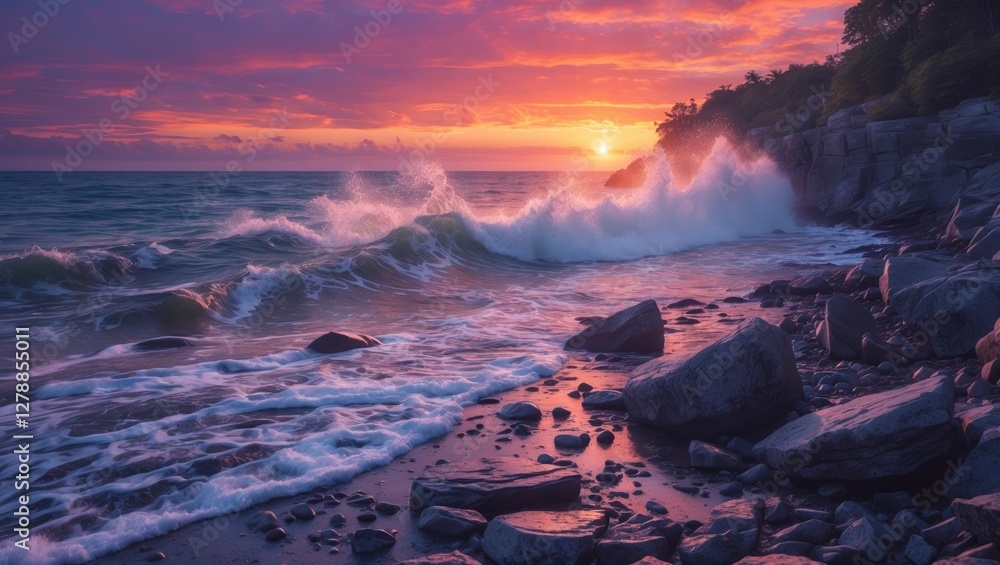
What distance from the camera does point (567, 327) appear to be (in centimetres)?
1144

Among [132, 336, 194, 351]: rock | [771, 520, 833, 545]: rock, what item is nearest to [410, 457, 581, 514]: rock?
[771, 520, 833, 545]: rock

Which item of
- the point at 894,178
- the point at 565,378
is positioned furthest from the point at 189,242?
the point at 894,178

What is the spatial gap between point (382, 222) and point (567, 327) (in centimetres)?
1395

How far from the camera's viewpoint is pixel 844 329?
824 cm

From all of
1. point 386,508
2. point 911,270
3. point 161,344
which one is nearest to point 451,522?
point 386,508

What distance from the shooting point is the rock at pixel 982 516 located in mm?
3346

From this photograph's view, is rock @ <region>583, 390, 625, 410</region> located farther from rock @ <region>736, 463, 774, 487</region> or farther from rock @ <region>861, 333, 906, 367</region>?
rock @ <region>861, 333, 906, 367</region>

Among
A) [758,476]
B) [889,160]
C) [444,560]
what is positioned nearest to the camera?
[444,560]

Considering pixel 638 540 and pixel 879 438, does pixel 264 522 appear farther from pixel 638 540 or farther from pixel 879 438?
pixel 879 438

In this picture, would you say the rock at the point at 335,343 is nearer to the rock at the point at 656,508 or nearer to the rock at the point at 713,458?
the rock at the point at 713,458

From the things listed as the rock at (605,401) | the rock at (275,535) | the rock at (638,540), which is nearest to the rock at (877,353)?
the rock at (605,401)

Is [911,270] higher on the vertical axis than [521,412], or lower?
higher

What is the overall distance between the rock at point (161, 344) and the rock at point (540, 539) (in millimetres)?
7728

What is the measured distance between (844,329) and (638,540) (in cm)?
535
